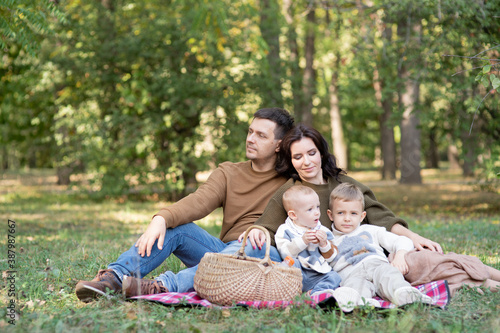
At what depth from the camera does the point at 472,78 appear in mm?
7891

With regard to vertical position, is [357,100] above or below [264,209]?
above

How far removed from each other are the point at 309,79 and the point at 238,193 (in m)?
9.10

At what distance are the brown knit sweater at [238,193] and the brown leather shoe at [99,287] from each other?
947 millimetres

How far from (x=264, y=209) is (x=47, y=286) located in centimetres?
183

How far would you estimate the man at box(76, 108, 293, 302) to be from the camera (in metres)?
3.70

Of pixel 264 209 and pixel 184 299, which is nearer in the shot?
pixel 184 299

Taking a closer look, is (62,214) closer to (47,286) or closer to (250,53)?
(250,53)

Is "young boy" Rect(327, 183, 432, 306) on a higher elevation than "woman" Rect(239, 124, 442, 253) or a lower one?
lower

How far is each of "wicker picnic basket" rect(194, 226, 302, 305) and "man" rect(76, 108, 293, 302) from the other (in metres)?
0.43

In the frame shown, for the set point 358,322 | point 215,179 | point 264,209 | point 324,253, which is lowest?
point 358,322

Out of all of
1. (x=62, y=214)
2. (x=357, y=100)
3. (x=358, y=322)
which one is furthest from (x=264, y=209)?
(x=357, y=100)

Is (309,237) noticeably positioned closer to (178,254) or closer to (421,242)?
(421,242)

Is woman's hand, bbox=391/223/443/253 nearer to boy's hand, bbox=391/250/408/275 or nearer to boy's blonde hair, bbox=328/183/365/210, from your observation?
boy's hand, bbox=391/250/408/275

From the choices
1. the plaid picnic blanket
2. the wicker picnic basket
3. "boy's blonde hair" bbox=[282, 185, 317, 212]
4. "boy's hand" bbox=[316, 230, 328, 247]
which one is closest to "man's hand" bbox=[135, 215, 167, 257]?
the plaid picnic blanket
